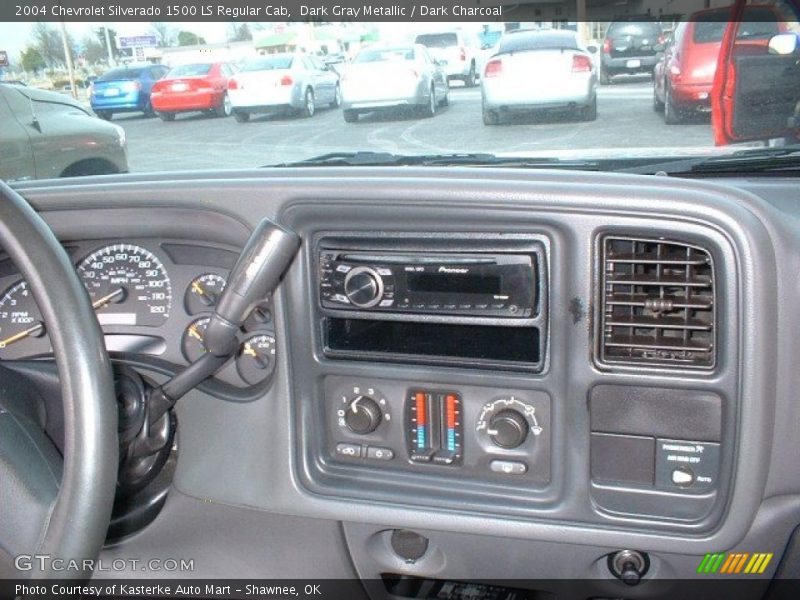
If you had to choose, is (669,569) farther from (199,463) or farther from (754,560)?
(199,463)

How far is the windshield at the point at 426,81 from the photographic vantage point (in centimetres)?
252

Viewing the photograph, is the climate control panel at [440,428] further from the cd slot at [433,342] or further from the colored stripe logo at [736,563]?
the colored stripe logo at [736,563]

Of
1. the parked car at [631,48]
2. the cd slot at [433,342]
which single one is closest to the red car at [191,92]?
the cd slot at [433,342]

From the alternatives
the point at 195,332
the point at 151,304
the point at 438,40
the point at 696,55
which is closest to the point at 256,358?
the point at 195,332

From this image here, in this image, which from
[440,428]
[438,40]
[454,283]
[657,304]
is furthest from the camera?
[438,40]

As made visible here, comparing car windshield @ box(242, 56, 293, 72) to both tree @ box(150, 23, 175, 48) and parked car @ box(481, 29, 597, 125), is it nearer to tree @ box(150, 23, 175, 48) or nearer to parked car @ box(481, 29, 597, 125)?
tree @ box(150, 23, 175, 48)

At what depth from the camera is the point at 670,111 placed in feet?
9.18

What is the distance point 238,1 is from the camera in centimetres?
245

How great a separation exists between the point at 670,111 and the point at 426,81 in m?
0.76

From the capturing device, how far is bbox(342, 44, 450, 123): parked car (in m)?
2.59

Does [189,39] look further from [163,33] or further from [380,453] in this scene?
[380,453]

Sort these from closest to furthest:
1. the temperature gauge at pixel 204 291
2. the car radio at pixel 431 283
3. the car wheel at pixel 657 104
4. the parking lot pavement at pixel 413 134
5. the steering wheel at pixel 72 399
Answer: the steering wheel at pixel 72 399 → the car radio at pixel 431 283 → the temperature gauge at pixel 204 291 → the parking lot pavement at pixel 413 134 → the car wheel at pixel 657 104

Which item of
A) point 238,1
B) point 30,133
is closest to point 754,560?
point 238,1

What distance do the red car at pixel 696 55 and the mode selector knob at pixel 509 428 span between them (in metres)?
1.11
